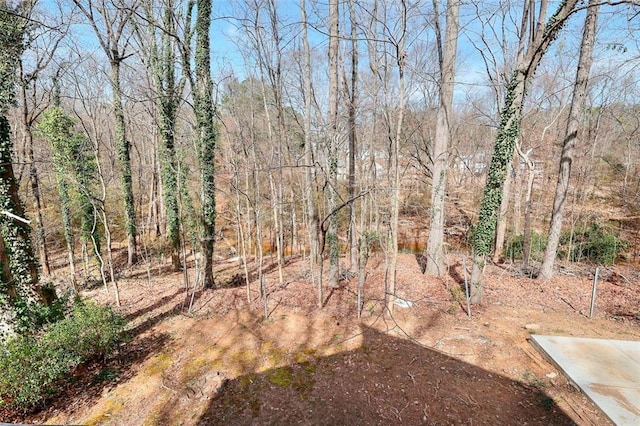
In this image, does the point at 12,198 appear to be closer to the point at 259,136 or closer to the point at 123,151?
the point at 123,151

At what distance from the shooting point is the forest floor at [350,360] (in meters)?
3.81

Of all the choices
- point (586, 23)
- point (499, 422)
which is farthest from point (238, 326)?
point (586, 23)

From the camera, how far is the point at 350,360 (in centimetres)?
489

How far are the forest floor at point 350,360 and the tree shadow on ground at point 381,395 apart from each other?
0.02 m

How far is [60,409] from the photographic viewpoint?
4.03 m

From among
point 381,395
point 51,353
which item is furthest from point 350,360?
point 51,353

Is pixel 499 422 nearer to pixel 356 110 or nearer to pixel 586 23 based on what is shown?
pixel 356 110

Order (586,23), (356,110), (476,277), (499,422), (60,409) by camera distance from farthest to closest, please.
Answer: (356,110)
(586,23)
(476,277)
(60,409)
(499,422)

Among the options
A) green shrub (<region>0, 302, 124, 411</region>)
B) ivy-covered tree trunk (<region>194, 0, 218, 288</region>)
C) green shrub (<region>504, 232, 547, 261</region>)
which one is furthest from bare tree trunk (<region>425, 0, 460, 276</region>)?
green shrub (<region>0, 302, 124, 411</region>)

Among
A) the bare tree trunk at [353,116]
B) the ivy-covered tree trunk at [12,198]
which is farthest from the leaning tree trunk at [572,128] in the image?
the ivy-covered tree trunk at [12,198]

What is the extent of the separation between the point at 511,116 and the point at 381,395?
5829 millimetres

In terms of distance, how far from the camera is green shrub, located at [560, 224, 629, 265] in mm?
11359

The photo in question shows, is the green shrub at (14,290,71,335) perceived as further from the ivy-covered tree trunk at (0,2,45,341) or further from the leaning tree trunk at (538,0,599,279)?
the leaning tree trunk at (538,0,599,279)

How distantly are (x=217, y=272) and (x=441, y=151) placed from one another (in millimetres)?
9232
